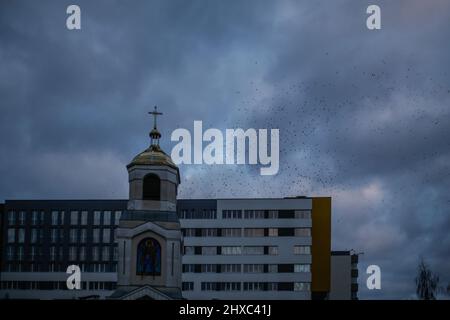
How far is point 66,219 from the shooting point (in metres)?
106

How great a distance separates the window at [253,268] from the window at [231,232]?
4944 millimetres

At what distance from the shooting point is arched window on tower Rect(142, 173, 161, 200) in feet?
194

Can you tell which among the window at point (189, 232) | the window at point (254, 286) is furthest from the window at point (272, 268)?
the window at point (189, 232)

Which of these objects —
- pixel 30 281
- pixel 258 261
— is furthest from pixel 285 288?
pixel 30 281

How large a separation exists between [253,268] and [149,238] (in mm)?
41808

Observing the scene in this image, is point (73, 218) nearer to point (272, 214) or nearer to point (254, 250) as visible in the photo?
point (254, 250)

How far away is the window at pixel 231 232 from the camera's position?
98250 mm

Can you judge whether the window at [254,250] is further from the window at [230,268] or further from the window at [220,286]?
the window at [220,286]

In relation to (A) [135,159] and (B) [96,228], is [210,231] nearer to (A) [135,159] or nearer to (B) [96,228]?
(B) [96,228]

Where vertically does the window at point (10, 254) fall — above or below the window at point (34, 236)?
below

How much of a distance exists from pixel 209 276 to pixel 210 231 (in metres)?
6.89

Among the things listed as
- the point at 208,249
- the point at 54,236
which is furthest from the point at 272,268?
the point at 54,236

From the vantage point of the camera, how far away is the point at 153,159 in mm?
59781
